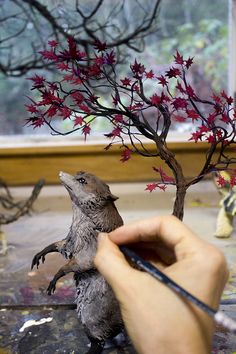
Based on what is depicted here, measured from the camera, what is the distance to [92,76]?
64cm

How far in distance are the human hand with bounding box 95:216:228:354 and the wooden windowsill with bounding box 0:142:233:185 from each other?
2.94ft

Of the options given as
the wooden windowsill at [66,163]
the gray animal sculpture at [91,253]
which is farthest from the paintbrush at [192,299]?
the wooden windowsill at [66,163]

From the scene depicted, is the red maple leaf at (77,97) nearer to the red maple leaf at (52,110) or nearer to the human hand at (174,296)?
the red maple leaf at (52,110)

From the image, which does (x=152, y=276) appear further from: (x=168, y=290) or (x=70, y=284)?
(x=70, y=284)

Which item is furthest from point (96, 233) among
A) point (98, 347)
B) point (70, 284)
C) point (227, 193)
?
point (227, 193)

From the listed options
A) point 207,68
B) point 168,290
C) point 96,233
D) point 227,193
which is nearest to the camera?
point 168,290

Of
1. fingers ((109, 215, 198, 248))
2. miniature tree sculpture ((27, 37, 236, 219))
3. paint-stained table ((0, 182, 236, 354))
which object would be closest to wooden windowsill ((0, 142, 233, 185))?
paint-stained table ((0, 182, 236, 354))

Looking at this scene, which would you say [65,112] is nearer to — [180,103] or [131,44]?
[180,103]

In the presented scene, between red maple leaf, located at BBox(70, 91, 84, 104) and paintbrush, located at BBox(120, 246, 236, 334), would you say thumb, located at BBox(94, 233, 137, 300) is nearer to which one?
paintbrush, located at BBox(120, 246, 236, 334)

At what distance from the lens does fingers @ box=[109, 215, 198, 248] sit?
1.61 feet

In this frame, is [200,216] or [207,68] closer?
[200,216]

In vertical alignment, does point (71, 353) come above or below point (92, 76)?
below

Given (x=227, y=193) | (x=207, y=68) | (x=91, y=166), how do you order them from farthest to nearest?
(x=207, y=68), (x=91, y=166), (x=227, y=193)

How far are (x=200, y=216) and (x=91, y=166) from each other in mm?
387
